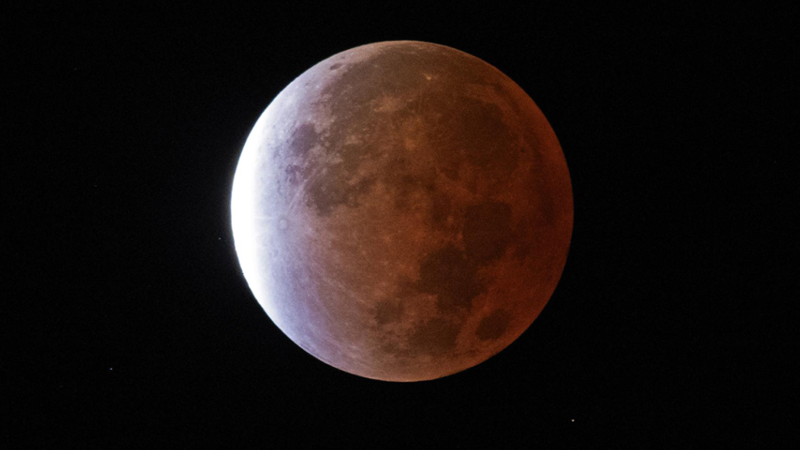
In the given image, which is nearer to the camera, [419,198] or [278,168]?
[419,198]

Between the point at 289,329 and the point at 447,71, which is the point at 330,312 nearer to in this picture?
the point at 289,329

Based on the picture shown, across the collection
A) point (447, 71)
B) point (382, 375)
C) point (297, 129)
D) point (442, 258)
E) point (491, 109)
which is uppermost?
point (447, 71)

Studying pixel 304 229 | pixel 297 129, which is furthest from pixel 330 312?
pixel 297 129

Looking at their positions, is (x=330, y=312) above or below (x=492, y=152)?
below

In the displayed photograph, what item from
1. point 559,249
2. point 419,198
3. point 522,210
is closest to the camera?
point 419,198

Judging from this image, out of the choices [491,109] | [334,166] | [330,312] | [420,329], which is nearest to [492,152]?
[491,109]

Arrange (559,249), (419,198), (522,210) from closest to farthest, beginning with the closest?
(419,198), (522,210), (559,249)

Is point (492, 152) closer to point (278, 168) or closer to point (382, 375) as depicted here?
point (278, 168)
